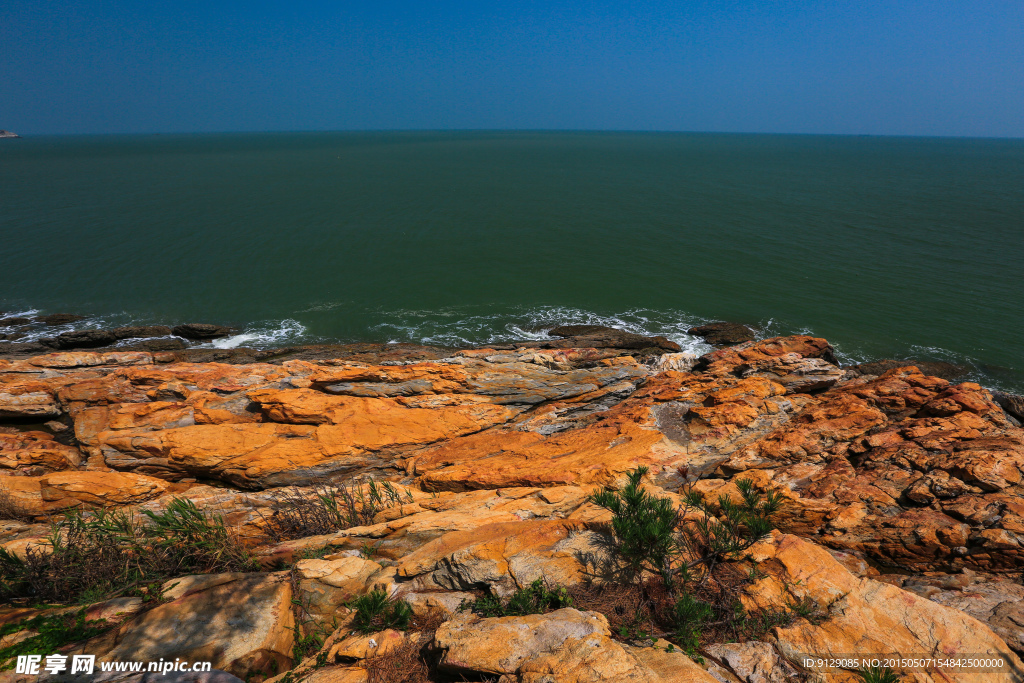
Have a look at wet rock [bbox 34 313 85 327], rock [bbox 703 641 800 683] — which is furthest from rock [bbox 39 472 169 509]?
wet rock [bbox 34 313 85 327]

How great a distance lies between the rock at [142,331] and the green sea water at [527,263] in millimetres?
2579

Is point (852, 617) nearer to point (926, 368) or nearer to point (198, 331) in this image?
point (926, 368)

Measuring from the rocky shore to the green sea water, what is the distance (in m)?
13.0

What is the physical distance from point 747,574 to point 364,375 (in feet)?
38.1

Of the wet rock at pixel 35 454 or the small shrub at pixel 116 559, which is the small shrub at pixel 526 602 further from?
the wet rock at pixel 35 454

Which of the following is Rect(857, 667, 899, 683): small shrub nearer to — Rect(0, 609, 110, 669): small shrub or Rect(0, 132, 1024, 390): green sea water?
Rect(0, 609, 110, 669): small shrub

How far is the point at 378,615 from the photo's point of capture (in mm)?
5844

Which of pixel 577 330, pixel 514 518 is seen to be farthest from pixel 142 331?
pixel 514 518

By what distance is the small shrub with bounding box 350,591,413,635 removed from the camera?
5.72 meters

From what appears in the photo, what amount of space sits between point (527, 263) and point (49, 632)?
1358 inches

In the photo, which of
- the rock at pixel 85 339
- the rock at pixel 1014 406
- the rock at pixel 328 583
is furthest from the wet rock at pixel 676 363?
the rock at pixel 85 339

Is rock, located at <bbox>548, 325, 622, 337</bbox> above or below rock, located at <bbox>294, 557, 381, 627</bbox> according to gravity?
below

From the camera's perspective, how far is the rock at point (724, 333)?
24.8 metres

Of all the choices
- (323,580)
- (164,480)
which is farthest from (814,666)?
(164,480)
